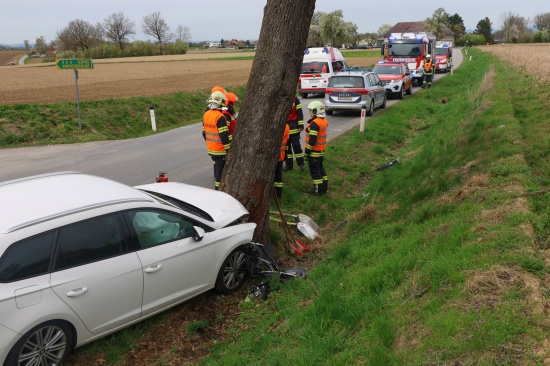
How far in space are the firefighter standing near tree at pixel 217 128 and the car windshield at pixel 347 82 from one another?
11.3 meters

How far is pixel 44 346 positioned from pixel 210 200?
2.72 metres

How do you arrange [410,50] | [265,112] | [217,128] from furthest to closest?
[410,50]
[217,128]
[265,112]

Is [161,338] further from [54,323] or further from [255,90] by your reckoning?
[255,90]

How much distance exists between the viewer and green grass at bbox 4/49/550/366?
362 cm

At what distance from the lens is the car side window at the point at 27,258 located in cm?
384

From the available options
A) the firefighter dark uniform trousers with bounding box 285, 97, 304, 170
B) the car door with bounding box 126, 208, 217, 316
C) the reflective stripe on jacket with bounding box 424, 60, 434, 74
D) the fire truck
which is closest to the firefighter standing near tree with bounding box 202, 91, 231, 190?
the firefighter dark uniform trousers with bounding box 285, 97, 304, 170

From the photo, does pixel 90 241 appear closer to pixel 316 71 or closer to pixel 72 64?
pixel 72 64

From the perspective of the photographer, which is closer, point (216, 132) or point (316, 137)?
point (216, 132)

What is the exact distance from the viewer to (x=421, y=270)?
4871 mm

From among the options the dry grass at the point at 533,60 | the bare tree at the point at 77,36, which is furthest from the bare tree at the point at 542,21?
the bare tree at the point at 77,36

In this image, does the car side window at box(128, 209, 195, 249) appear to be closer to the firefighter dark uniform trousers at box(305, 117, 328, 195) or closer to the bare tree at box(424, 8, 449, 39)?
the firefighter dark uniform trousers at box(305, 117, 328, 195)

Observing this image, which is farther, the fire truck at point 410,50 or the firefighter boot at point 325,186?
the fire truck at point 410,50

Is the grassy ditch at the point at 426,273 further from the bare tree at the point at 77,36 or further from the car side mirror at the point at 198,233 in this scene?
the bare tree at the point at 77,36

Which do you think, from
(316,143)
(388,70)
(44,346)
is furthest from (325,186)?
(388,70)
